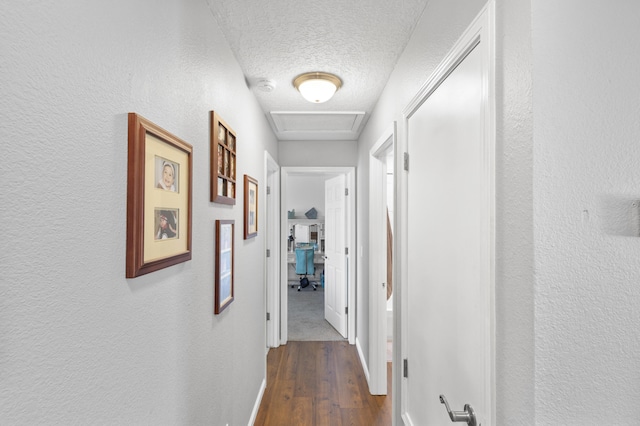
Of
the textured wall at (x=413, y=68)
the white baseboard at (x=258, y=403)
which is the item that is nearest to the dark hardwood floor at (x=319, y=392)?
the white baseboard at (x=258, y=403)

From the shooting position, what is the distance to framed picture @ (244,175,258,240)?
2121 millimetres

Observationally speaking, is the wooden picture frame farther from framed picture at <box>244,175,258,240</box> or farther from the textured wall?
the textured wall

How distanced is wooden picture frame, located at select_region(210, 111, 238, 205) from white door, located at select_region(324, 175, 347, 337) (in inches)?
85.2

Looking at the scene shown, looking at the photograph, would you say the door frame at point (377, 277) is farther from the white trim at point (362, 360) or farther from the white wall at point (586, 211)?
the white wall at point (586, 211)

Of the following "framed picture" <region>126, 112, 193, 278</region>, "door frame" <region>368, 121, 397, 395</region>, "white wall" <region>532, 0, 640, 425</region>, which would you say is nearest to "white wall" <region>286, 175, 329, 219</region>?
"door frame" <region>368, 121, 397, 395</region>

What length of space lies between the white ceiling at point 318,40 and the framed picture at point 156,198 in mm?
757

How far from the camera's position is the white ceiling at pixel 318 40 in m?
1.41

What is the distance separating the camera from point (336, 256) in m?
4.10

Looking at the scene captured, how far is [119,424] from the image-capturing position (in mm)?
782

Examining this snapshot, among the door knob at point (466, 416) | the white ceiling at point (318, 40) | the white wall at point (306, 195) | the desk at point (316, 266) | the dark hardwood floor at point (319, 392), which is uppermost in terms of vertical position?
the white ceiling at point (318, 40)

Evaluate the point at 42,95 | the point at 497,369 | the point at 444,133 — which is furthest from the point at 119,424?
the point at 444,133

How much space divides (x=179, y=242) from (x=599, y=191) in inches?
45.8

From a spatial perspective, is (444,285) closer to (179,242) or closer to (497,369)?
(497,369)

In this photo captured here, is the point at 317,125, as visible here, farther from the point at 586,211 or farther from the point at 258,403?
the point at 586,211
